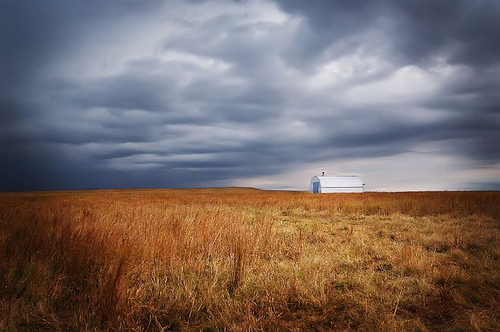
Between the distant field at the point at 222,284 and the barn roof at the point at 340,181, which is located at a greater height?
the barn roof at the point at 340,181

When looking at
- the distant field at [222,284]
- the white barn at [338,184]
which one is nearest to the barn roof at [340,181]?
the white barn at [338,184]

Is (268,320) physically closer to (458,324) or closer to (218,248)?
(458,324)

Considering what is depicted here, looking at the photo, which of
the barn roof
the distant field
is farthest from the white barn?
the distant field

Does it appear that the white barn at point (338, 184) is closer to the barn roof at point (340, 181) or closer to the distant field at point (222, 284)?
the barn roof at point (340, 181)

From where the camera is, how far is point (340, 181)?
51812mm

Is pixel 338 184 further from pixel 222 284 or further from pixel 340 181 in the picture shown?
pixel 222 284

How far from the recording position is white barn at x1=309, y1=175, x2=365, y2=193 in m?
50.3

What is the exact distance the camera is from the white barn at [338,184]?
165ft

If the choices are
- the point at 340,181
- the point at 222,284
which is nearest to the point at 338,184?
the point at 340,181

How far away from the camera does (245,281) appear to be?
502 centimetres

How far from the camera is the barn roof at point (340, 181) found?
50.8 meters

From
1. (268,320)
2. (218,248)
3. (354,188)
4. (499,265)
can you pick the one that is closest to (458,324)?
(268,320)

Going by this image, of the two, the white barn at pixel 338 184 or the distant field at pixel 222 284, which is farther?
the white barn at pixel 338 184

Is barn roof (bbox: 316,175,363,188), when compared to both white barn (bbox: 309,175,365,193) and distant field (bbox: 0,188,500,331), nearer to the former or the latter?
white barn (bbox: 309,175,365,193)
